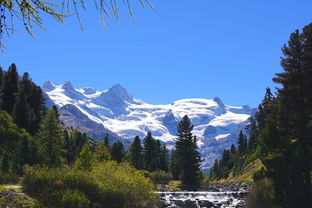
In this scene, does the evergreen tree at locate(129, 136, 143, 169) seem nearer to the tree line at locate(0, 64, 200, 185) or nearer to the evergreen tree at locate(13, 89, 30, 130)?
the tree line at locate(0, 64, 200, 185)

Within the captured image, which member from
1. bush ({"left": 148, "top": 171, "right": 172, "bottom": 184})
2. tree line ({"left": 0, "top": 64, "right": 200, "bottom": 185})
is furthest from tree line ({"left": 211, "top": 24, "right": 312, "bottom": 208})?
bush ({"left": 148, "top": 171, "right": 172, "bottom": 184})

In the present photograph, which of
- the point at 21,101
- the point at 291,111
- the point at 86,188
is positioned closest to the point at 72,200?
the point at 86,188

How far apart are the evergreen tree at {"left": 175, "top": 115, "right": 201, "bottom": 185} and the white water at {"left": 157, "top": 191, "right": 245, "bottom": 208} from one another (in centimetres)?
2706

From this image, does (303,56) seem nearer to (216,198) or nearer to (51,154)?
(216,198)

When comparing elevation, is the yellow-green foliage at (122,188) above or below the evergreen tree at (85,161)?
below

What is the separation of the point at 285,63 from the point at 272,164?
10.4m

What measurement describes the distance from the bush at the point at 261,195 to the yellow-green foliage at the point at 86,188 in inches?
364

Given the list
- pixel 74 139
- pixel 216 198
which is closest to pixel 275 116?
pixel 216 198

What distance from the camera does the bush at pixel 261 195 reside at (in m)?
30.4

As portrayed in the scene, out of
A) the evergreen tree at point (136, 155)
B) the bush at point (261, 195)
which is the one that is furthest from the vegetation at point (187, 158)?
the bush at point (261, 195)

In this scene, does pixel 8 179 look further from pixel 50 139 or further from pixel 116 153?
pixel 116 153

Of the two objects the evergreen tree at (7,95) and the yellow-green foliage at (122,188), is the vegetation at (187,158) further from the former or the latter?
the yellow-green foliage at (122,188)

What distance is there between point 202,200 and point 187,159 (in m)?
32.2

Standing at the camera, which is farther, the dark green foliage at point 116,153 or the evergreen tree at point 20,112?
the dark green foliage at point 116,153
